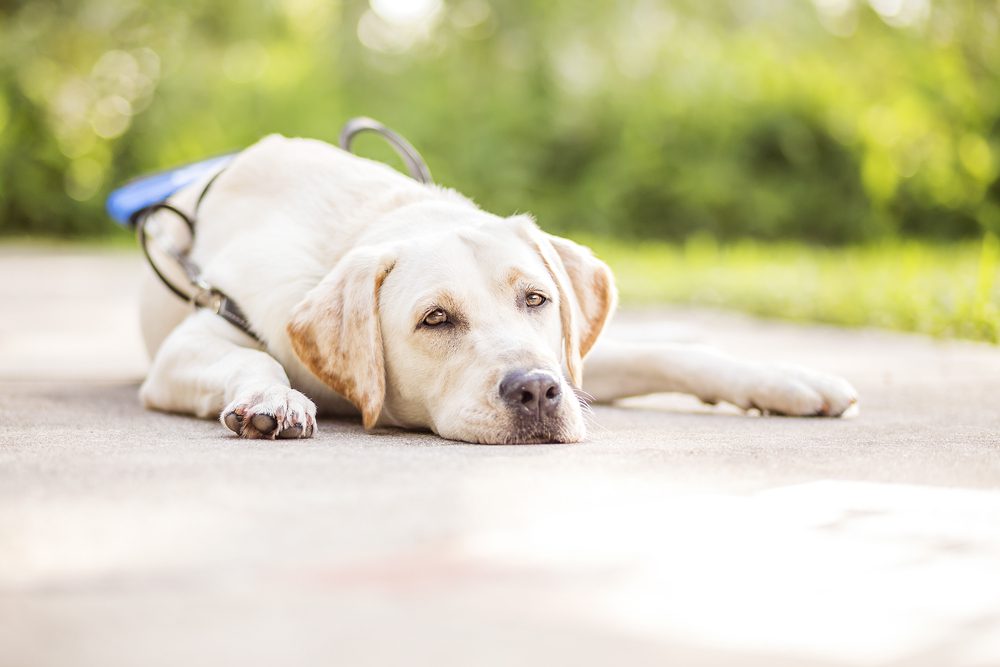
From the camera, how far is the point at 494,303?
3.59m

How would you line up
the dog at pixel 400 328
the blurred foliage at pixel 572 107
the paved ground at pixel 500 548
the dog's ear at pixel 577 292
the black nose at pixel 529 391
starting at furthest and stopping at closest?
the blurred foliage at pixel 572 107
the dog's ear at pixel 577 292
the dog at pixel 400 328
the black nose at pixel 529 391
the paved ground at pixel 500 548

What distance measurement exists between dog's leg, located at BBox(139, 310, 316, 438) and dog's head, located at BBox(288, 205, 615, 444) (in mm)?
218

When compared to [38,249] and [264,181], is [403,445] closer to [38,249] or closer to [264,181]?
[264,181]

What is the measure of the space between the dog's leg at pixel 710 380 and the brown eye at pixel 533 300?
0.89 meters

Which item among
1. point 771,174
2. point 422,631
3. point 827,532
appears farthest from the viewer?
point 771,174

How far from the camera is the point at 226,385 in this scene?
3.72m

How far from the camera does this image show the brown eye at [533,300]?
3.69 meters

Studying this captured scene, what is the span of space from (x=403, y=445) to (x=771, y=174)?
14375mm

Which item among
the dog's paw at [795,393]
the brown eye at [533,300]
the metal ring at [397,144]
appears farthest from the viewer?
the metal ring at [397,144]

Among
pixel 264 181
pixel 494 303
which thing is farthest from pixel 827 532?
pixel 264 181

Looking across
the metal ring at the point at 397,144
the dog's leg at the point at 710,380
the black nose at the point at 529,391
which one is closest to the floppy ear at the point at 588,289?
the dog's leg at the point at 710,380

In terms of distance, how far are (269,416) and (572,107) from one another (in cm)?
1559

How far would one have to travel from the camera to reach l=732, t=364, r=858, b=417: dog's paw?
4051 mm

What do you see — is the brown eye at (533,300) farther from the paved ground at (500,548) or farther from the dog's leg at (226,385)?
the dog's leg at (226,385)
